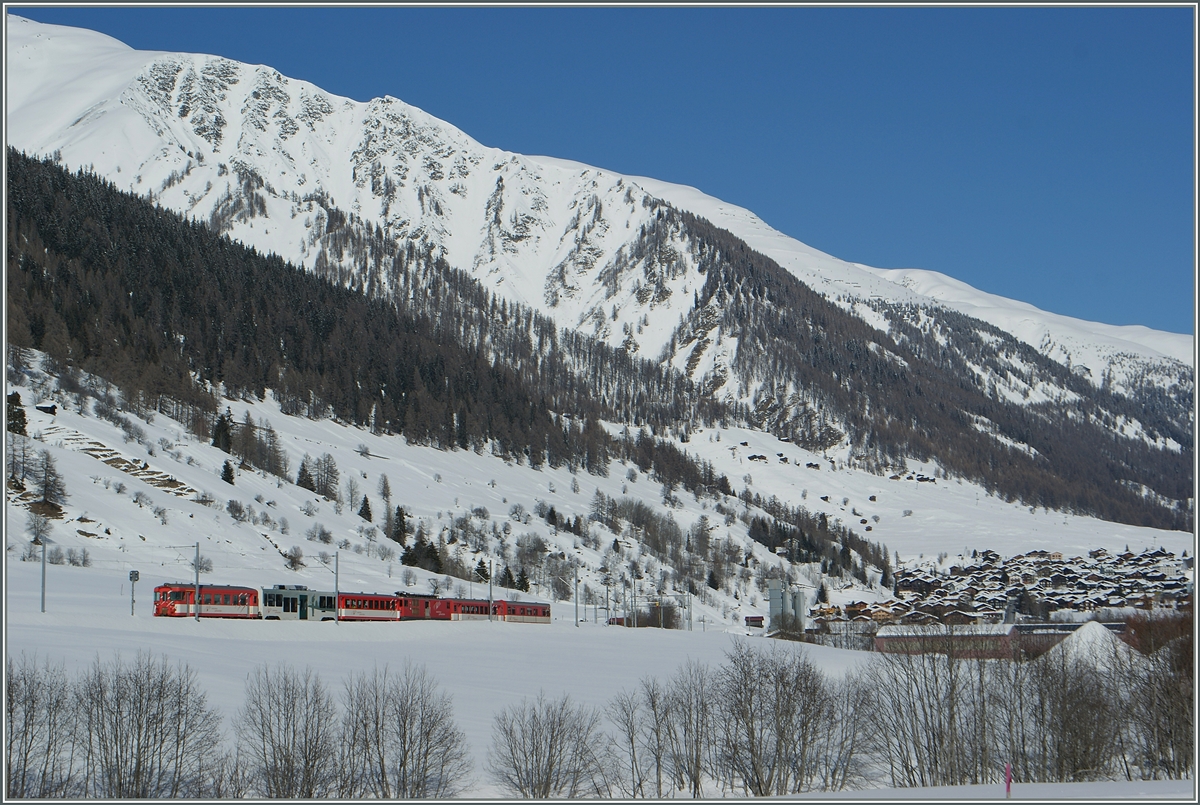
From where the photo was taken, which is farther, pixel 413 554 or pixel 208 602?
pixel 413 554

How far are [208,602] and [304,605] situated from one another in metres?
7.36

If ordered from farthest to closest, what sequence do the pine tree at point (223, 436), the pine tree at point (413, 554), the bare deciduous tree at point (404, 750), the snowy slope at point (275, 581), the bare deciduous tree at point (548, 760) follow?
the pine tree at point (223, 436) < the pine tree at point (413, 554) < the snowy slope at point (275, 581) < the bare deciduous tree at point (548, 760) < the bare deciduous tree at point (404, 750)

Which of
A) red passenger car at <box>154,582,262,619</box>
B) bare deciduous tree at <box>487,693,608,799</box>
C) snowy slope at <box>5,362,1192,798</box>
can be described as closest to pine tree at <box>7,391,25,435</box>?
snowy slope at <box>5,362,1192,798</box>

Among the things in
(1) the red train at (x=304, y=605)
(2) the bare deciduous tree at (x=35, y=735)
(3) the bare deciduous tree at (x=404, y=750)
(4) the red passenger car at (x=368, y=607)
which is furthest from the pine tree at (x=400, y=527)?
(2) the bare deciduous tree at (x=35, y=735)

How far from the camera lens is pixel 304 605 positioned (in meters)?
70.0

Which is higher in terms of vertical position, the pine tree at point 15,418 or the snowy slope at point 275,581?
the pine tree at point 15,418

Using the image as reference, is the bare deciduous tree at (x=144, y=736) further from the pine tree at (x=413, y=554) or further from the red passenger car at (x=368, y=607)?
the pine tree at (x=413, y=554)

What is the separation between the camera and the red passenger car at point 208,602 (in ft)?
205

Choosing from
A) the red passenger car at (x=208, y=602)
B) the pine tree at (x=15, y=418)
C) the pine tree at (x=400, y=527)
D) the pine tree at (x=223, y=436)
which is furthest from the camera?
the pine tree at (x=223, y=436)

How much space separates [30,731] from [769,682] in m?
30.2

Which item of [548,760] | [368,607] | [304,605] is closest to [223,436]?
[368,607]

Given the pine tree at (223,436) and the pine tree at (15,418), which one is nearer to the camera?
the pine tree at (15,418)

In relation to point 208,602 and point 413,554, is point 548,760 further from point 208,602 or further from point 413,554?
point 413,554

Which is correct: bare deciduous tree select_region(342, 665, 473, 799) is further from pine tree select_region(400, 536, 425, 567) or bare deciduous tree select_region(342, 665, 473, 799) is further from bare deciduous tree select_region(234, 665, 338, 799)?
pine tree select_region(400, 536, 425, 567)
